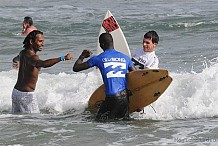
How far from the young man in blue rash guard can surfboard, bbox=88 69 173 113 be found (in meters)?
0.22

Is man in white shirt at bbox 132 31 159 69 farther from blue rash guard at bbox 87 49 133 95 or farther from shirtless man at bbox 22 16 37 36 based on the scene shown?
shirtless man at bbox 22 16 37 36

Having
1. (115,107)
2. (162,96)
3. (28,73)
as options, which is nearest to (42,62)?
(28,73)

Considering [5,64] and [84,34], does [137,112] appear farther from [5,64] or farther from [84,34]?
[84,34]

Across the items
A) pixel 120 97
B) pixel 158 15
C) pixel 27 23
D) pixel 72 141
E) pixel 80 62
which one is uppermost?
pixel 158 15

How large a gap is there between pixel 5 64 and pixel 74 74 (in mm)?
2825

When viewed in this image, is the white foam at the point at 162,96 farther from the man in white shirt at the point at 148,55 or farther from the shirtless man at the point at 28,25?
the shirtless man at the point at 28,25

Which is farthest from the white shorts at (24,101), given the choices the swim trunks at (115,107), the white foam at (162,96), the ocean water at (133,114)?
the white foam at (162,96)

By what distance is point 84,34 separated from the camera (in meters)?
19.4

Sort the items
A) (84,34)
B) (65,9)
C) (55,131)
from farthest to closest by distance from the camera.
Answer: (65,9) < (84,34) < (55,131)

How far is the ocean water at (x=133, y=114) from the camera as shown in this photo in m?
7.25

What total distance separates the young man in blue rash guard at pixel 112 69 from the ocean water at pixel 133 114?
326 millimetres

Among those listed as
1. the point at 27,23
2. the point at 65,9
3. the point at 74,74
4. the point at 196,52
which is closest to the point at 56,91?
the point at 74,74

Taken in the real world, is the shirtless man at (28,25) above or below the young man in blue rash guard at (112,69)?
above

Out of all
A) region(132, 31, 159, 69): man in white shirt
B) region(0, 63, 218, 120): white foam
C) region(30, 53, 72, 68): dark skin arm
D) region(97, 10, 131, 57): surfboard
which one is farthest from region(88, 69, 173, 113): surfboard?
region(97, 10, 131, 57): surfboard
